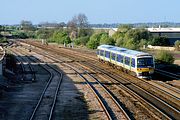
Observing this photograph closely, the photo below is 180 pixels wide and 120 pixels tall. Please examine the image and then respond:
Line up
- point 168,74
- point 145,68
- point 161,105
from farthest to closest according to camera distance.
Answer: point 168,74 → point 145,68 → point 161,105

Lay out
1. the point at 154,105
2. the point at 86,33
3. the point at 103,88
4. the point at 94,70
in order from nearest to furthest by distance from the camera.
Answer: the point at 154,105
the point at 103,88
the point at 94,70
the point at 86,33

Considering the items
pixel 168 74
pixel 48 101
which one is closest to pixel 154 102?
pixel 48 101

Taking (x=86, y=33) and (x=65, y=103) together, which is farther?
(x=86, y=33)

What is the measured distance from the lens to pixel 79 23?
167750mm

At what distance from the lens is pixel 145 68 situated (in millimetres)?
37938

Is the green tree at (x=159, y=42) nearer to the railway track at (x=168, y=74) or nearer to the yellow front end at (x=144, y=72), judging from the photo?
the railway track at (x=168, y=74)

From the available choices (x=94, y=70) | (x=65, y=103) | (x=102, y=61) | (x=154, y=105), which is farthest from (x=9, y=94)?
(x=102, y=61)

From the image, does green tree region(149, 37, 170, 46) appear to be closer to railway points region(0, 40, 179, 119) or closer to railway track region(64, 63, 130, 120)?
railway points region(0, 40, 179, 119)

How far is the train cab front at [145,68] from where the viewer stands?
38.0 m

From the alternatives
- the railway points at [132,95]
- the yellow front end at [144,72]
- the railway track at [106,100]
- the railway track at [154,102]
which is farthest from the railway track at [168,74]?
the railway track at [106,100]

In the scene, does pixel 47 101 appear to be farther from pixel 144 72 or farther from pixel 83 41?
pixel 83 41

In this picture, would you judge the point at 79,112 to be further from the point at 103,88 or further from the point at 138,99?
the point at 103,88

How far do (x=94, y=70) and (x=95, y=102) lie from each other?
21545 mm

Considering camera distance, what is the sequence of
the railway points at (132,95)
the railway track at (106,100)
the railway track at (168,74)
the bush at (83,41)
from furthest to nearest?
the bush at (83,41), the railway track at (168,74), the railway points at (132,95), the railway track at (106,100)
